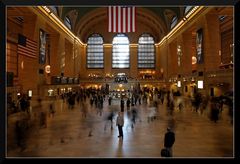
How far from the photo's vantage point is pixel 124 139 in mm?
11828

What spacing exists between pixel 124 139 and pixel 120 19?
590 centimetres

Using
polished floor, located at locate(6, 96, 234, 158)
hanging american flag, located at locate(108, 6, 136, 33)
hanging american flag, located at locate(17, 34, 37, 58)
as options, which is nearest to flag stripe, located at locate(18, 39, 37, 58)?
hanging american flag, located at locate(17, 34, 37, 58)

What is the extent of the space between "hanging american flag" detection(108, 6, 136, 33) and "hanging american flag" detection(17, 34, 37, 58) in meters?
7.73

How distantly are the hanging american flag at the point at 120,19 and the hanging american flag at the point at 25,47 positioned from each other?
7.73 metres

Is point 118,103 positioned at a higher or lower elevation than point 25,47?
lower

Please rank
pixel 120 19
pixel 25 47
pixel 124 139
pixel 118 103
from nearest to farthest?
pixel 124 139 → pixel 120 19 → pixel 25 47 → pixel 118 103

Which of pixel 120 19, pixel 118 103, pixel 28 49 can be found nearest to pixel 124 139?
pixel 120 19

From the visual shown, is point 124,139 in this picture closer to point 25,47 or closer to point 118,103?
point 25,47

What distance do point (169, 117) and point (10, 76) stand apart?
10.9 metres

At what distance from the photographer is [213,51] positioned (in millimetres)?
27375

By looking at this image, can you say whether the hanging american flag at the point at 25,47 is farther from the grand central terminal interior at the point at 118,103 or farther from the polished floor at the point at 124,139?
the polished floor at the point at 124,139

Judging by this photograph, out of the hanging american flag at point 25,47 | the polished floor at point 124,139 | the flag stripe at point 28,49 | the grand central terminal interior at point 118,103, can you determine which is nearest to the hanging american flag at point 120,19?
the grand central terminal interior at point 118,103

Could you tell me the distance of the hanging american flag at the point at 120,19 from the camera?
47.0 feet
